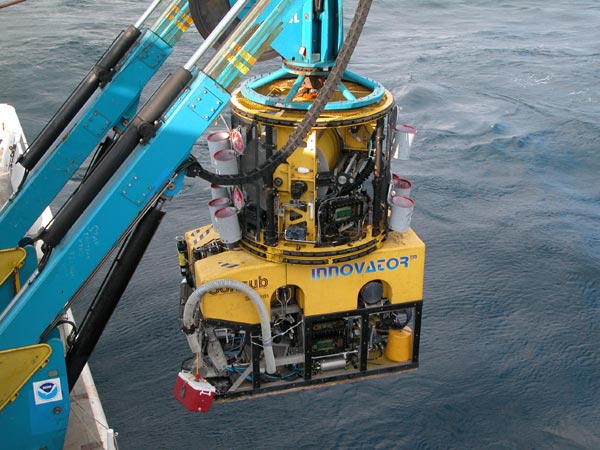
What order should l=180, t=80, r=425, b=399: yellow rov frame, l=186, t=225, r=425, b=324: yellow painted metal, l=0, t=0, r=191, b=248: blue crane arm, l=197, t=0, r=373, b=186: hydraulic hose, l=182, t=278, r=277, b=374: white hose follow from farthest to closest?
l=0, t=0, r=191, b=248: blue crane arm → l=186, t=225, r=425, b=324: yellow painted metal → l=180, t=80, r=425, b=399: yellow rov frame → l=182, t=278, r=277, b=374: white hose → l=197, t=0, r=373, b=186: hydraulic hose

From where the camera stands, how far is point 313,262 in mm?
9789

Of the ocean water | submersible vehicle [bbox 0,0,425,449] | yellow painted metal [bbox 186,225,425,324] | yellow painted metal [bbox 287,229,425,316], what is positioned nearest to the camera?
submersible vehicle [bbox 0,0,425,449]

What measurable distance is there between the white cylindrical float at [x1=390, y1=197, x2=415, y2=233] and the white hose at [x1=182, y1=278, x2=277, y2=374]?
2.30 meters

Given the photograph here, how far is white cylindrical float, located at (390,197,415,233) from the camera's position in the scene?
1024 cm

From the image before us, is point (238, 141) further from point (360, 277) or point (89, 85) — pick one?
point (360, 277)

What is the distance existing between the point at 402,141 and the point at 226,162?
8.48 ft

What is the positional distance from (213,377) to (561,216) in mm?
12864

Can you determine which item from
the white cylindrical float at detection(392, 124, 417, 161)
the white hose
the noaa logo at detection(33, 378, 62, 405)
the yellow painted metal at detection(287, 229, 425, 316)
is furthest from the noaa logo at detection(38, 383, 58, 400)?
the white cylindrical float at detection(392, 124, 417, 161)

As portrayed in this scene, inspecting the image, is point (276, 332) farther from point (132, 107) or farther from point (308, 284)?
point (132, 107)

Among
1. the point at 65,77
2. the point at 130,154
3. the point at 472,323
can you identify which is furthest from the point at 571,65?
the point at 130,154

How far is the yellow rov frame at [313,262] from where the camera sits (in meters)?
9.73

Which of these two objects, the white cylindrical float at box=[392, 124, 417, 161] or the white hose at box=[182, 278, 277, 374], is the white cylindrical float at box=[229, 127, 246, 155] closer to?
the white hose at box=[182, 278, 277, 374]

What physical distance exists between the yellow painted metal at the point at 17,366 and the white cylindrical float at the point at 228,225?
2.98m

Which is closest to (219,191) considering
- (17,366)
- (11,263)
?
(11,263)
